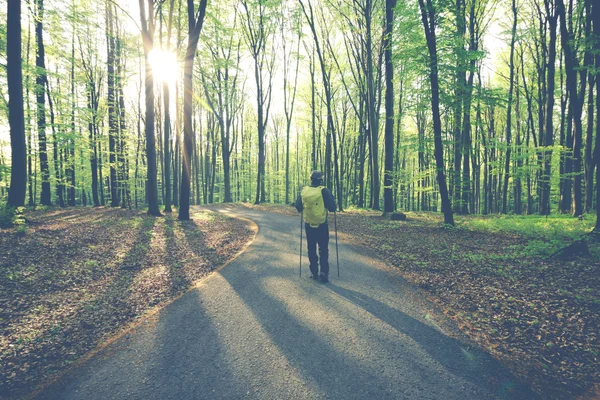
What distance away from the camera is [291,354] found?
11.2ft

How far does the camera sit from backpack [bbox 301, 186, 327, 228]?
5941 mm

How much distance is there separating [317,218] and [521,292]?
4057mm

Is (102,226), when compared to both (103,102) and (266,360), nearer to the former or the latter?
(266,360)

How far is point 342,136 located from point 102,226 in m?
24.9

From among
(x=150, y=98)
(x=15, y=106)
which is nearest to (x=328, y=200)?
(x=15, y=106)

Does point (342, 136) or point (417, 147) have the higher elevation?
point (342, 136)

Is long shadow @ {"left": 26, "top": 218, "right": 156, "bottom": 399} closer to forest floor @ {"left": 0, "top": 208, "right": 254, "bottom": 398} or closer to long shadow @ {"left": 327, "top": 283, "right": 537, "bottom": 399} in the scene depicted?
forest floor @ {"left": 0, "top": 208, "right": 254, "bottom": 398}

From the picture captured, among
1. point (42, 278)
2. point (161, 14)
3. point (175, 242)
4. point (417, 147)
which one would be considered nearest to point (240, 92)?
point (161, 14)

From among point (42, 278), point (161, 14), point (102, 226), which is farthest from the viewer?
point (161, 14)

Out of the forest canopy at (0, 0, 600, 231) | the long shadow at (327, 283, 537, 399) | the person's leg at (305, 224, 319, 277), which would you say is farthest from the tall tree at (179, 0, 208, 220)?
the long shadow at (327, 283, 537, 399)

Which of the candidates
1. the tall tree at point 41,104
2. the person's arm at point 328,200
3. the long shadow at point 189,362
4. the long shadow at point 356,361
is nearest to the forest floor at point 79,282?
the long shadow at point 189,362

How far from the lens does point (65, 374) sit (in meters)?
3.20

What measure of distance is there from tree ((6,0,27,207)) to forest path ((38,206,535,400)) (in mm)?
8407

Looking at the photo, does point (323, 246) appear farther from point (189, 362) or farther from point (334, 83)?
point (334, 83)
